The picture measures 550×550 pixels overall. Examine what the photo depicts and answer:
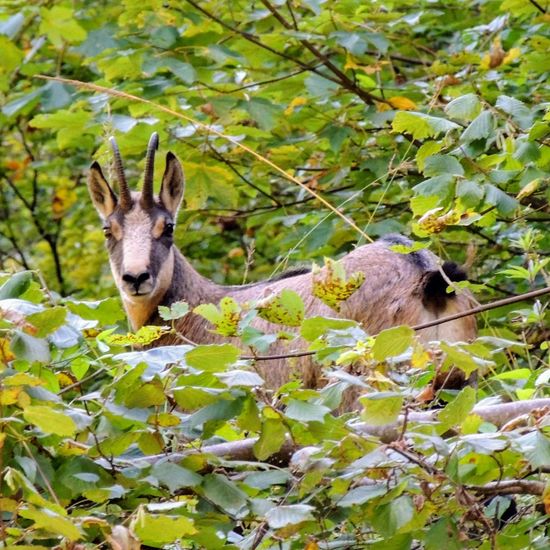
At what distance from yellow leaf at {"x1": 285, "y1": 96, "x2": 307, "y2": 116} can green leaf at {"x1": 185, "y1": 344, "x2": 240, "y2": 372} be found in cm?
412

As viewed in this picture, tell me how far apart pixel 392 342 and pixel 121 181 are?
4308 mm

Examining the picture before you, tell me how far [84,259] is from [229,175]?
410cm

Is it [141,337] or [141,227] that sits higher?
[141,337]

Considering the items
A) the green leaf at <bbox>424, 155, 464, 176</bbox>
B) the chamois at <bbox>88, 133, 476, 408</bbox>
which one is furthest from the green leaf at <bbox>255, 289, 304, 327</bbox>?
the chamois at <bbox>88, 133, 476, 408</bbox>

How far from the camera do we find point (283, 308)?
11.8 feet

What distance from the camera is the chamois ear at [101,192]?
7.57 metres

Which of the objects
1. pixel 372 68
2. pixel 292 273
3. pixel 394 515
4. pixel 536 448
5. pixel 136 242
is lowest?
pixel 292 273

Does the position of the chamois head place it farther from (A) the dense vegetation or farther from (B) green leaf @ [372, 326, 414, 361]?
(B) green leaf @ [372, 326, 414, 361]

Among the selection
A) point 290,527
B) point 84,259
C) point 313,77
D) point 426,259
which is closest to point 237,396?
point 290,527

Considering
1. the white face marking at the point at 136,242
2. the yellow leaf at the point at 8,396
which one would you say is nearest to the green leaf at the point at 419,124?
the yellow leaf at the point at 8,396

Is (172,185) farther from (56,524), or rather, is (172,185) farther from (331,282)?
(56,524)

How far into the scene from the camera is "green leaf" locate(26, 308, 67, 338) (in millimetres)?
A: 3338

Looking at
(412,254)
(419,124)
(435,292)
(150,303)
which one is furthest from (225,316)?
(150,303)

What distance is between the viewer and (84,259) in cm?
1121
